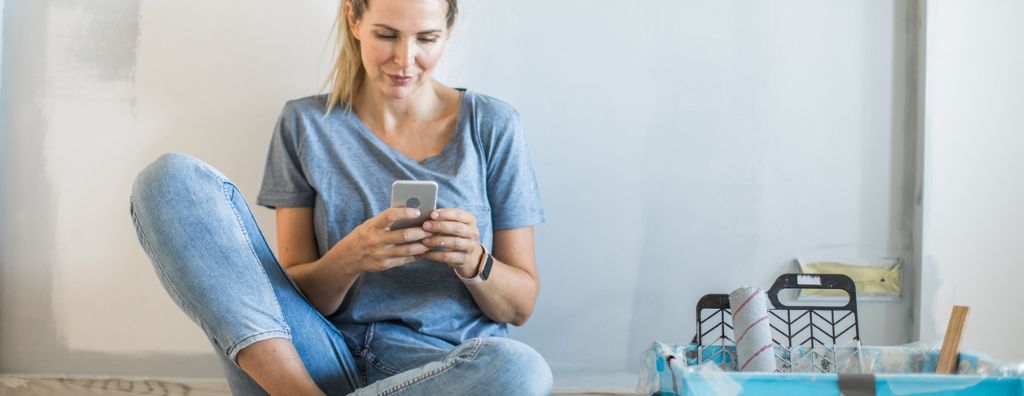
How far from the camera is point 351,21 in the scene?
1.27 meters

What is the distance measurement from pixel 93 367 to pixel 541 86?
34.9 inches

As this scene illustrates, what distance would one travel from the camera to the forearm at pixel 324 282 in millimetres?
1115

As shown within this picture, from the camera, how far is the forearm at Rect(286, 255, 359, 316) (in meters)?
1.12

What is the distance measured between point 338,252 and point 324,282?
0.06 m

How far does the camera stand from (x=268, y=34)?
1.47 metres

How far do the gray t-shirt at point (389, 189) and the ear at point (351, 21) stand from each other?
0.11 m

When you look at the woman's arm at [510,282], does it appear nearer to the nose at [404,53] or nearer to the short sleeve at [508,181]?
the short sleeve at [508,181]

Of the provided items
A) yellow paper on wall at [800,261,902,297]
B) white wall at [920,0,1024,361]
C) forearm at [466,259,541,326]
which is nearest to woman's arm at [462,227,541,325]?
forearm at [466,259,541,326]

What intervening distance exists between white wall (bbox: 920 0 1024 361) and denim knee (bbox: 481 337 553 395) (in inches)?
32.2

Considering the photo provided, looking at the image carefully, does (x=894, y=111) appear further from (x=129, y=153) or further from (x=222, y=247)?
(x=129, y=153)

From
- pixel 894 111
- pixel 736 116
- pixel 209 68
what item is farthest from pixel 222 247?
pixel 894 111

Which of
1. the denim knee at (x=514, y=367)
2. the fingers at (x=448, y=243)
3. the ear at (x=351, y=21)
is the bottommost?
the denim knee at (x=514, y=367)

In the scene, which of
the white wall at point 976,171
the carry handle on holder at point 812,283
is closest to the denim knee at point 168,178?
the carry handle on holder at point 812,283

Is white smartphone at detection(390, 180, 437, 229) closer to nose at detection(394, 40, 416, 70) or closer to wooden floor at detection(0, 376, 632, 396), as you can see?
nose at detection(394, 40, 416, 70)
